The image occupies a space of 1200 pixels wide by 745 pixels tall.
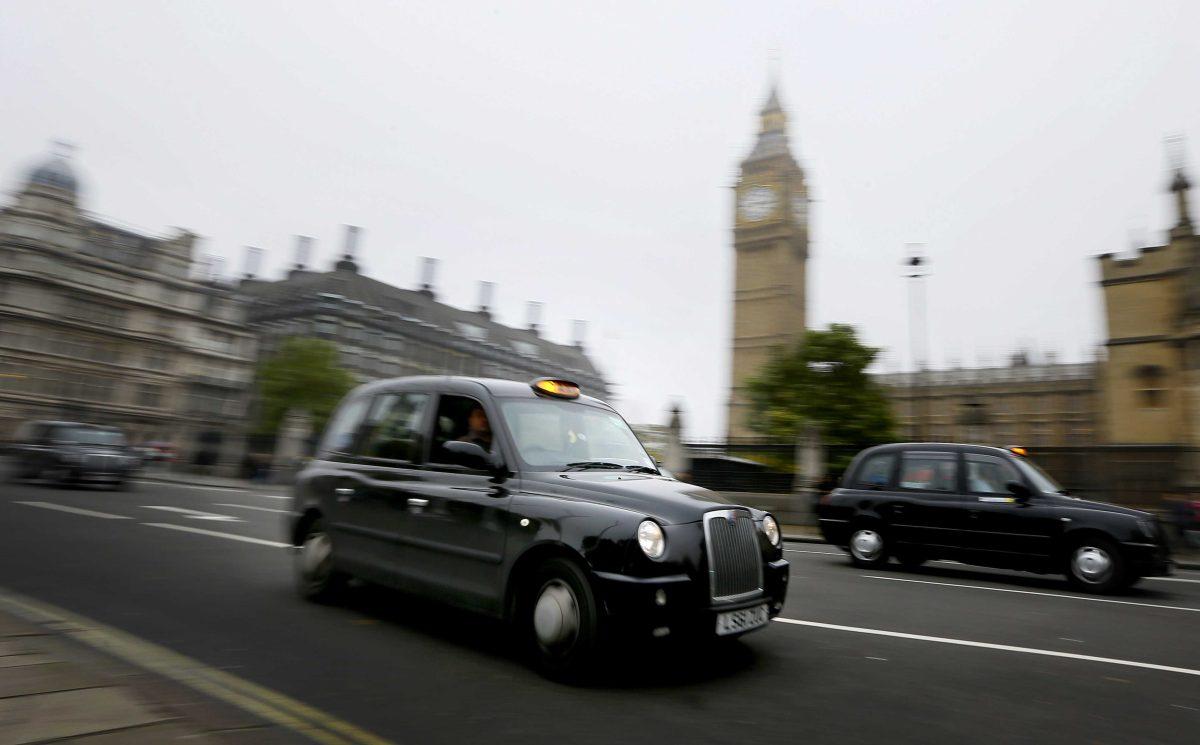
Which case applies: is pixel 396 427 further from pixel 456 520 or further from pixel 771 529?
pixel 771 529

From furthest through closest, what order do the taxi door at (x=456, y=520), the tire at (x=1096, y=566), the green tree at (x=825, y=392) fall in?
the green tree at (x=825, y=392)
the tire at (x=1096, y=566)
the taxi door at (x=456, y=520)

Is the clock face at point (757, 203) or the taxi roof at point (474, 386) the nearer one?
the taxi roof at point (474, 386)

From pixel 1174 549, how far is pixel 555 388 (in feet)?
56.4

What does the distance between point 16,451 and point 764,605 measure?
21.5 m

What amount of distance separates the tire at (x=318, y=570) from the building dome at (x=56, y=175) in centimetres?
7541

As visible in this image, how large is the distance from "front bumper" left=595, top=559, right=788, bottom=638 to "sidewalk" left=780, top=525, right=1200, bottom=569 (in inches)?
458

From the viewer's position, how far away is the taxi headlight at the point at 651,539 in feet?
12.8

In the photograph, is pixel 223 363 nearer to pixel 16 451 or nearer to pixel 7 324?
pixel 7 324

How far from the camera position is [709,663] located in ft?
14.9

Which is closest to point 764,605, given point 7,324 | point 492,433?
point 492,433

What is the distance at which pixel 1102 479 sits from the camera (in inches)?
763

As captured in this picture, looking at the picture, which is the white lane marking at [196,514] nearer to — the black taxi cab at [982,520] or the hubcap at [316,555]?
the hubcap at [316,555]

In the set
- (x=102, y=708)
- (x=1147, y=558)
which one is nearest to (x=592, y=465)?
(x=102, y=708)

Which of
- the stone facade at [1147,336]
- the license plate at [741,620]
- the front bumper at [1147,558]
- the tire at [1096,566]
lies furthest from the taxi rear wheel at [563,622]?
the stone facade at [1147,336]
